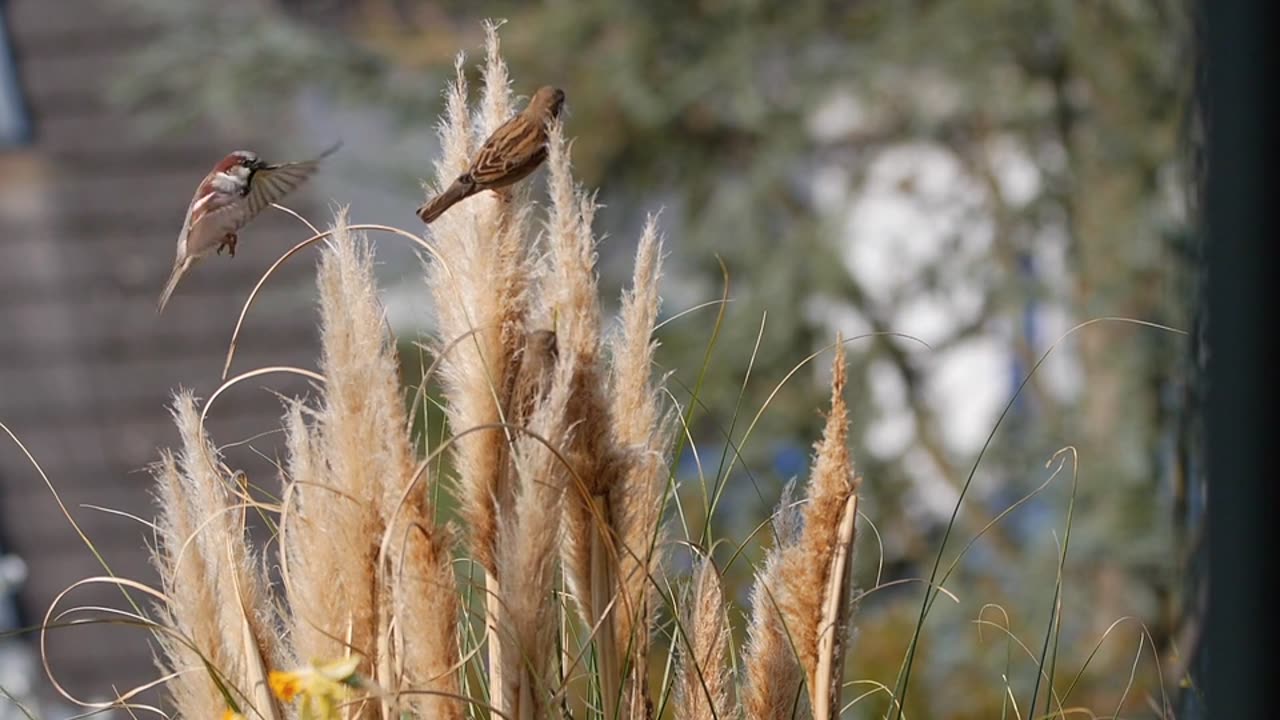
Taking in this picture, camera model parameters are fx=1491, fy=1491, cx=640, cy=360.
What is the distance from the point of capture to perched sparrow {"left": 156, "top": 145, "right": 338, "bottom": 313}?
127cm

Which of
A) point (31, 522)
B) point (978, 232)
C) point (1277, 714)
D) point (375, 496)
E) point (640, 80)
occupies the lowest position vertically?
point (1277, 714)

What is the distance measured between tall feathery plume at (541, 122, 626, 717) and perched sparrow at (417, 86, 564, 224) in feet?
0.10

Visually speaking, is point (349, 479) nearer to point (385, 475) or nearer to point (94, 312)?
point (385, 475)

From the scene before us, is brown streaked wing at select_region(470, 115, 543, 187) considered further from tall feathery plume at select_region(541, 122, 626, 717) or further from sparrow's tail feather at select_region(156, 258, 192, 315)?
sparrow's tail feather at select_region(156, 258, 192, 315)

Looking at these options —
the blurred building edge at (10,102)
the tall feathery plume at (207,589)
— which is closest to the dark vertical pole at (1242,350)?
the tall feathery plume at (207,589)

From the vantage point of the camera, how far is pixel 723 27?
4.64 meters

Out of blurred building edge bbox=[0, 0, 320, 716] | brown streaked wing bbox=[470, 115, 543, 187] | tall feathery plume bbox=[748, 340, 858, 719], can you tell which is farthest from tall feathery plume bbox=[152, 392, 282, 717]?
blurred building edge bbox=[0, 0, 320, 716]

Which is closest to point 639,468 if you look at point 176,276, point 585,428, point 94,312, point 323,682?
point 585,428

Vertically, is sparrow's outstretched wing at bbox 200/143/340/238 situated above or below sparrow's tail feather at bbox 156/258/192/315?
above

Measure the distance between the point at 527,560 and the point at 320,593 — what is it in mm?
152

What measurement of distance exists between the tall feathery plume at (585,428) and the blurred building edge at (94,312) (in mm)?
4532

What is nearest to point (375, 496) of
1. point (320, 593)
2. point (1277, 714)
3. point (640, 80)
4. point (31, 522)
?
point (320, 593)

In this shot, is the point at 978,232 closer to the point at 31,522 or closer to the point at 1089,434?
the point at 1089,434

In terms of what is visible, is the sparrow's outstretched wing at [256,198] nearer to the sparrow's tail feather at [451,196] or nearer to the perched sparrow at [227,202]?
the perched sparrow at [227,202]
